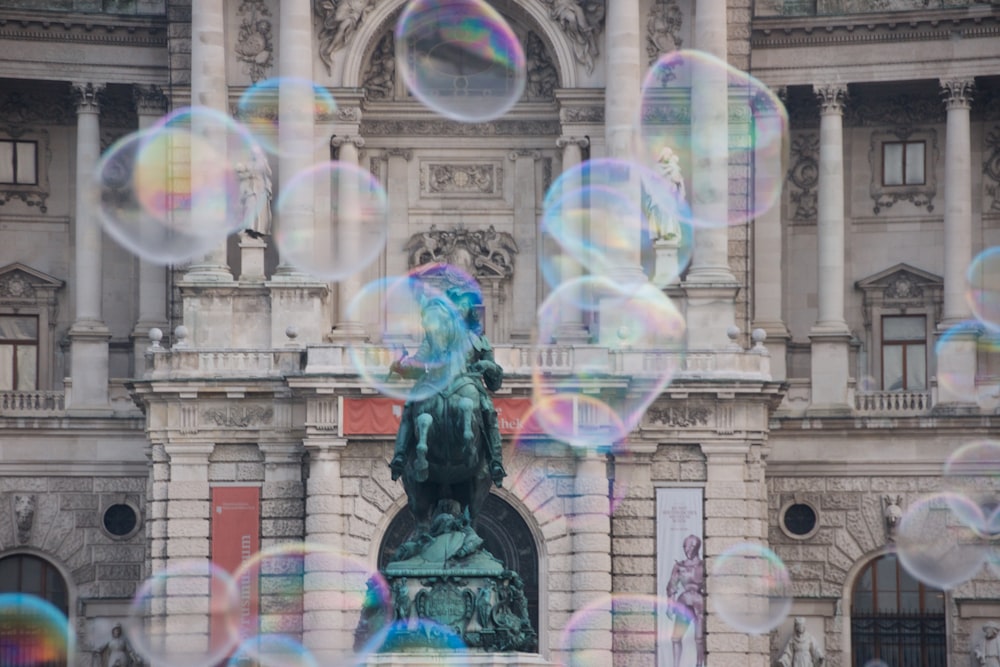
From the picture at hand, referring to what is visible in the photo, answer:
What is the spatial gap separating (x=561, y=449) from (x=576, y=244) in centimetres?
634

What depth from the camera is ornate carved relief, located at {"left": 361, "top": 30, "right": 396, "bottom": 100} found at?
63188 mm

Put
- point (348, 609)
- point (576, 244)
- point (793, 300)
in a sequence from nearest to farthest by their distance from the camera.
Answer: point (348, 609), point (576, 244), point (793, 300)

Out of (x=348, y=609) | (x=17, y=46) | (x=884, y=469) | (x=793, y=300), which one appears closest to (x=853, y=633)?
(x=884, y=469)

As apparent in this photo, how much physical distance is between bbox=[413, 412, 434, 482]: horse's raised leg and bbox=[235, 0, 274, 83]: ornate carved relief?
28.1m

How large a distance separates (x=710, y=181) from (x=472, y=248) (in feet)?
20.2

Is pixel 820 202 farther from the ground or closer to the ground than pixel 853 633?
farther from the ground

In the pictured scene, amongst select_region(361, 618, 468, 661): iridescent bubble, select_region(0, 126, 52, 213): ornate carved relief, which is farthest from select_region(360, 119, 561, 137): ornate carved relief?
select_region(361, 618, 468, 661): iridescent bubble

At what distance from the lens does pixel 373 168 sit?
63.0 m

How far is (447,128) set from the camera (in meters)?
63.3

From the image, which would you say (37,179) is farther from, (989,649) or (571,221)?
(989,649)

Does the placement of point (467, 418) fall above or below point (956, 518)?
below

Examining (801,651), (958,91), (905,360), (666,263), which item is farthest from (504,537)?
(958,91)

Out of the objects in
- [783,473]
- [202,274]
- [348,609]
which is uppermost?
[202,274]

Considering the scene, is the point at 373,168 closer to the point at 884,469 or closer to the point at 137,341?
the point at 137,341
